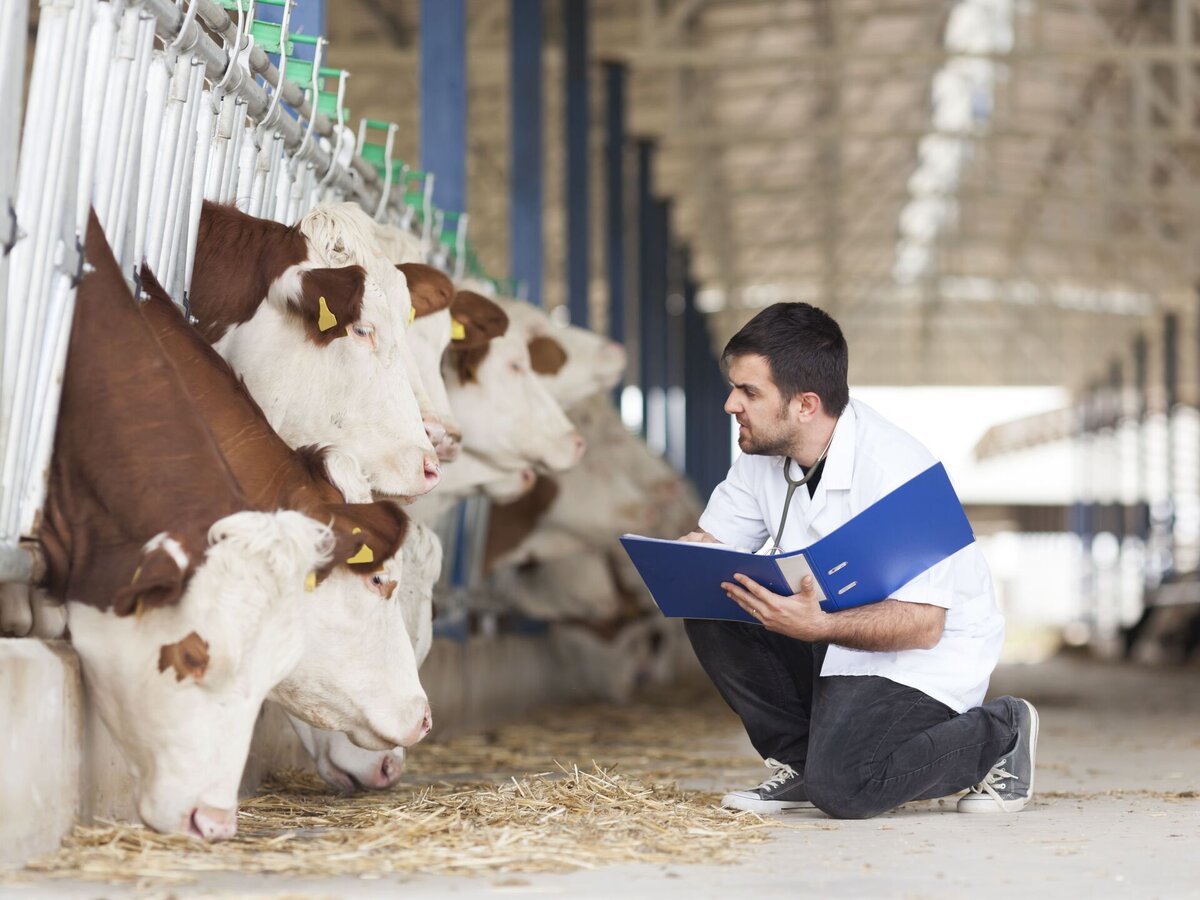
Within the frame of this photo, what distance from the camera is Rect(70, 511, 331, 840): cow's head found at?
3.04 metres

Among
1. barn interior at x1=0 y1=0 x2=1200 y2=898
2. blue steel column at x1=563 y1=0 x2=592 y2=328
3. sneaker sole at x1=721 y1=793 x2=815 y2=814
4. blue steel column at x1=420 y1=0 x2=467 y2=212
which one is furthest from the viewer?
blue steel column at x1=563 y1=0 x2=592 y2=328

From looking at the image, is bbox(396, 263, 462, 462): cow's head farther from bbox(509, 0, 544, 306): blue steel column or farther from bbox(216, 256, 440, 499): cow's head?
bbox(509, 0, 544, 306): blue steel column

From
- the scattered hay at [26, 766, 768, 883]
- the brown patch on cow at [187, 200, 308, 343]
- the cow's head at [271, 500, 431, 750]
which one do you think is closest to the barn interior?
the scattered hay at [26, 766, 768, 883]

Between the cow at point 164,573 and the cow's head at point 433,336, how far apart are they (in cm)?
131

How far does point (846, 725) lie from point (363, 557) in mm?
1313

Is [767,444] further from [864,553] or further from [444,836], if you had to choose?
[444,836]

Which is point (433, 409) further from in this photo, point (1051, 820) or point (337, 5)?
point (337, 5)

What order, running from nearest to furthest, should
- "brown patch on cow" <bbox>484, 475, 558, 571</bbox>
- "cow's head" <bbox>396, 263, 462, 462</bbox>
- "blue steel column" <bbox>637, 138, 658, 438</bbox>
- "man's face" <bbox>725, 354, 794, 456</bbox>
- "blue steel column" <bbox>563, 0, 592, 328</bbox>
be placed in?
"man's face" <bbox>725, 354, 794, 456</bbox> < "cow's head" <bbox>396, 263, 462, 462</bbox> < "brown patch on cow" <bbox>484, 475, 558, 571</bbox> < "blue steel column" <bbox>563, 0, 592, 328</bbox> < "blue steel column" <bbox>637, 138, 658, 438</bbox>

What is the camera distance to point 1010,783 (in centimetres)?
430

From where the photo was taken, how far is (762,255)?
32688mm

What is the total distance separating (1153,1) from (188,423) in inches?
714

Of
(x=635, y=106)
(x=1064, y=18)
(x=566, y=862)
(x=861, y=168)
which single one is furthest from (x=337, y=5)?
(x=566, y=862)

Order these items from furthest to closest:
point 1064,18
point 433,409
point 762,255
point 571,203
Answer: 1. point 762,255
2. point 1064,18
3. point 571,203
4. point 433,409

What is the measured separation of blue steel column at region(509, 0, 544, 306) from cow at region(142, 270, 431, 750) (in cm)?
699
